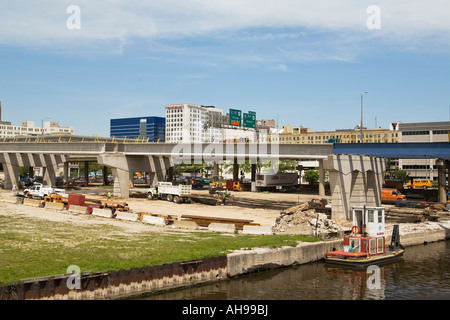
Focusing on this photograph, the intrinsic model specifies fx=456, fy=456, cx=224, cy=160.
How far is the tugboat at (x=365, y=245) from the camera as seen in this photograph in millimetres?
30578

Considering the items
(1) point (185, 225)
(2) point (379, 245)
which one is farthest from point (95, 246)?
(2) point (379, 245)

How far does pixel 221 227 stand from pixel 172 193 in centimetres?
2890

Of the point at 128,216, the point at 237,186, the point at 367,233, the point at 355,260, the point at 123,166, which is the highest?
the point at 123,166

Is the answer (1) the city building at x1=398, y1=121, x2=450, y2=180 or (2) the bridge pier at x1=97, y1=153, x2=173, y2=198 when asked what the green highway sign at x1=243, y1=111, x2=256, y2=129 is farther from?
(1) the city building at x1=398, y1=121, x2=450, y2=180

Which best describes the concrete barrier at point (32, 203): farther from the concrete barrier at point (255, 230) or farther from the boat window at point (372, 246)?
the boat window at point (372, 246)

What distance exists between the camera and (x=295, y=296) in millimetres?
23484

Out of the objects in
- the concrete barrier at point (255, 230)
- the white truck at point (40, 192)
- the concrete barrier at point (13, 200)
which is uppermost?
the white truck at point (40, 192)

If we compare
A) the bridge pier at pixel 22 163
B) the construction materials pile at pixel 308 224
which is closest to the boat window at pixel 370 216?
the construction materials pile at pixel 308 224

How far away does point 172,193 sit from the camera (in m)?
65.2

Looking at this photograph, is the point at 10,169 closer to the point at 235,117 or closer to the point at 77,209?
the point at 235,117

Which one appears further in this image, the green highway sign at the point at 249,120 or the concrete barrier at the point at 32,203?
the green highway sign at the point at 249,120

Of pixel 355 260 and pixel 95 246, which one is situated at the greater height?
pixel 95 246

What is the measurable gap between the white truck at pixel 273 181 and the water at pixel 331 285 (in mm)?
58516
